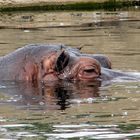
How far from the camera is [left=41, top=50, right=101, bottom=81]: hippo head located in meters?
8.73

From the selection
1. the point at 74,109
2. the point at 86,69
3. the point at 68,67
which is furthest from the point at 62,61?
the point at 74,109

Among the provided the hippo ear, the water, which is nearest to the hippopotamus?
the hippo ear

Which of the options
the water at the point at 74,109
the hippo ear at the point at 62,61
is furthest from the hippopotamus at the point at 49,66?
the water at the point at 74,109

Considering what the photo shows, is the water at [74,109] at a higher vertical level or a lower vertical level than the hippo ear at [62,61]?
lower

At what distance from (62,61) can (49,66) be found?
7.2 inches

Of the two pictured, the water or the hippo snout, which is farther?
the hippo snout

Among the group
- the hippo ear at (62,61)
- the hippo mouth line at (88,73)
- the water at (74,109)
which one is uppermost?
the hippo ear at (62,61)

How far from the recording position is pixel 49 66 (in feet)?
28.8

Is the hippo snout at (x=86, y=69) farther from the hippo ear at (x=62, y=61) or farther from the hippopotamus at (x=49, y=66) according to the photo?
the hippo ear at (x=62, y=61)

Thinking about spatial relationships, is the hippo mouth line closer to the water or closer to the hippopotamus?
the hippopotamus

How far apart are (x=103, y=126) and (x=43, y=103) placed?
4.81 ft

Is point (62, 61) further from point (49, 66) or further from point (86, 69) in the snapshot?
point (86, 69)

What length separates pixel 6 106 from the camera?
7.36m

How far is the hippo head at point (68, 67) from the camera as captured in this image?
28.6 ft
